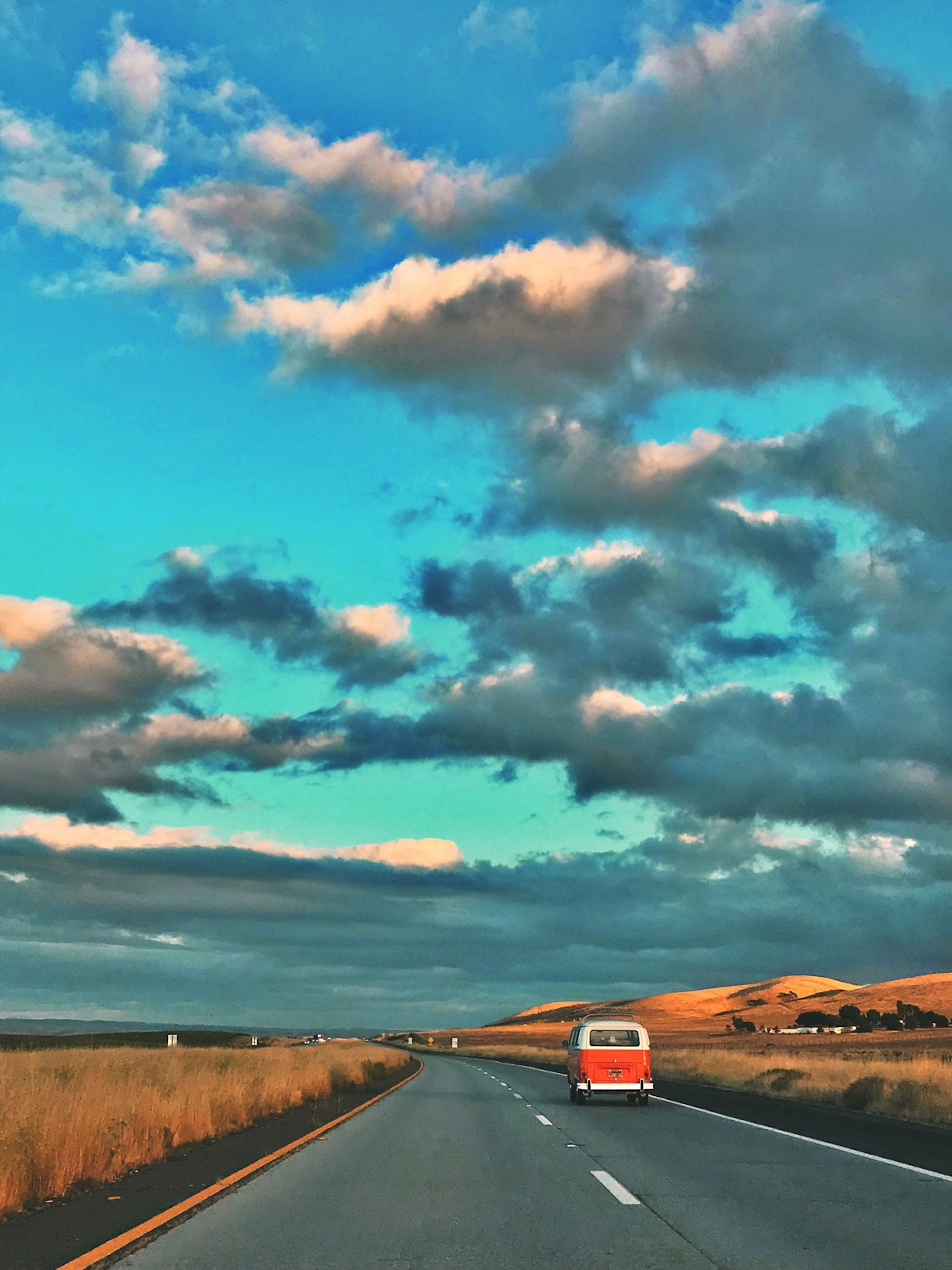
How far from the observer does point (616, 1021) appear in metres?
27.3

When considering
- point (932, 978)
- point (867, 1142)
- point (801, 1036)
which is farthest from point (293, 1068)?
point (932, 978)

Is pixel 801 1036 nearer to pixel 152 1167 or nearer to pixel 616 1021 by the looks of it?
pixel 616 1021

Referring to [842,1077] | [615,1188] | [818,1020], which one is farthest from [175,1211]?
[818,1020]

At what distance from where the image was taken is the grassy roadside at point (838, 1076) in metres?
24.6

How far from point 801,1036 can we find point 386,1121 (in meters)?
87.8

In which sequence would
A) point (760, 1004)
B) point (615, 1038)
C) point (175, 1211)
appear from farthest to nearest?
point (760, 1004), point (615, 1038), point (175, 1211)

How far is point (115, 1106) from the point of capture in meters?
16.8

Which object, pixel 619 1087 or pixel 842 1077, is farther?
pixel 842 1077

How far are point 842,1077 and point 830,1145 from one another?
55.3 feet

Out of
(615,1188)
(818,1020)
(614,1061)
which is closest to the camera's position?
(615,1188)

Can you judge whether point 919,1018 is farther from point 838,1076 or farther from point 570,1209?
point 570,1209

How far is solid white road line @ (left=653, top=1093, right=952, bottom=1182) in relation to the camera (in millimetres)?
13625

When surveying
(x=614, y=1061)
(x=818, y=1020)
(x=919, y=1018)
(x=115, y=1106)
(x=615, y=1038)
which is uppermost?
(x=615, y=1038)

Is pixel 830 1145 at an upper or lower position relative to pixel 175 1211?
lower
